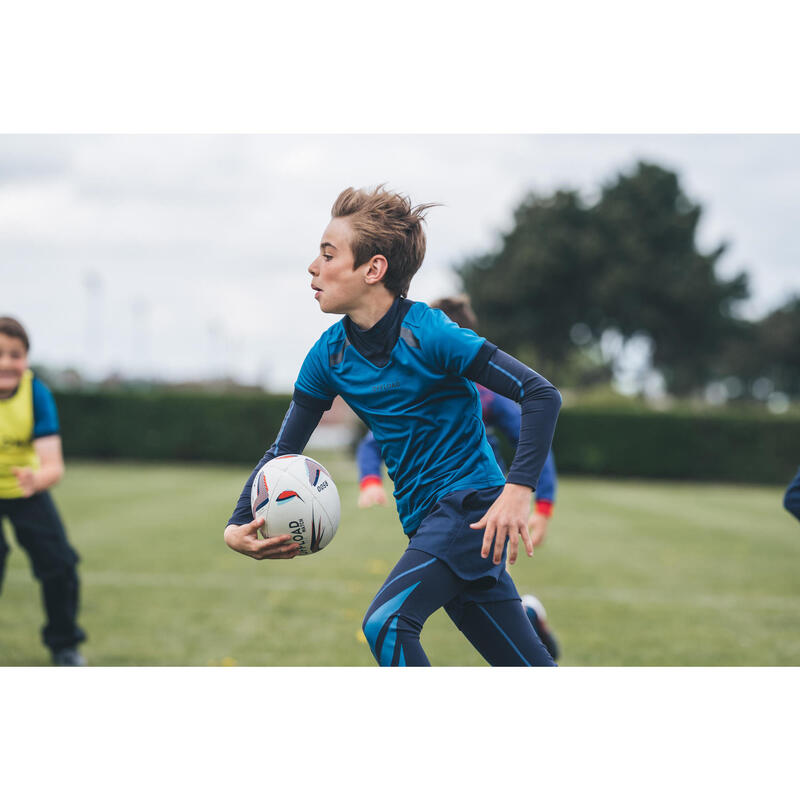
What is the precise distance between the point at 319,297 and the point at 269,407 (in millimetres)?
24517

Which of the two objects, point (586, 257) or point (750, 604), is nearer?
point (750, 604)

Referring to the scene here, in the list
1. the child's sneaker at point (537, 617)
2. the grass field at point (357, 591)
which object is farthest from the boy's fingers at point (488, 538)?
the grass field at point (357, 591)

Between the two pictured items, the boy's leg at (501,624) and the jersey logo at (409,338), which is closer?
→ the jersey logo at (409,338)

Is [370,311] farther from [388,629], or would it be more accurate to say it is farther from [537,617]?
[537,617]

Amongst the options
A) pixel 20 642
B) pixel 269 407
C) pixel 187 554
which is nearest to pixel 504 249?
pixel 269 407

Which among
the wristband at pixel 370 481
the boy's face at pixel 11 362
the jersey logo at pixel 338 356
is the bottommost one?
the wristband at pixel 370 481

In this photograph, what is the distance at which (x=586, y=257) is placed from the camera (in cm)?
4512

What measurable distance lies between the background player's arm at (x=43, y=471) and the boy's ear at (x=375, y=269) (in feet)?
10.1

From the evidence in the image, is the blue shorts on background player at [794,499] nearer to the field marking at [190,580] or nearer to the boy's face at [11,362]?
the boy's face at [11,362]

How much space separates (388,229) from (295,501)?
1160 mm

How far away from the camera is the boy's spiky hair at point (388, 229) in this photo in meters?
3.38

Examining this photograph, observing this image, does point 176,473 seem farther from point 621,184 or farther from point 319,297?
point 621,184

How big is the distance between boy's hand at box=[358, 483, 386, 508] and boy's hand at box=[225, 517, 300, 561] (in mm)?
1804

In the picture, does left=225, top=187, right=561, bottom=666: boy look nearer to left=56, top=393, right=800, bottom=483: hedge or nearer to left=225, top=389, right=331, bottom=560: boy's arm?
left=225, top=389, right=331, bottom=560: boy's arm
